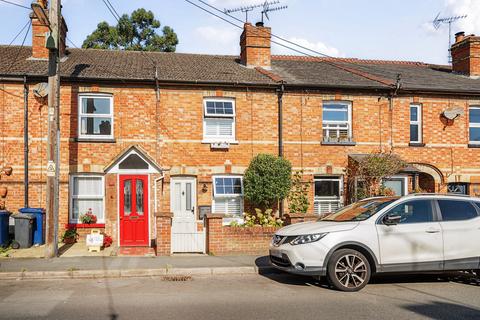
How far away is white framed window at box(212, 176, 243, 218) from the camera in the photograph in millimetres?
15578

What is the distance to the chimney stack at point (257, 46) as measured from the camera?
60.2ft

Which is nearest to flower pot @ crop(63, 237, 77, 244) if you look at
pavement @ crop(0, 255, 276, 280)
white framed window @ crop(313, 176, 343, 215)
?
pavement @ crop(0, 255, 276, 280)

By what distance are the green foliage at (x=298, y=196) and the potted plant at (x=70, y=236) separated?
6.79m

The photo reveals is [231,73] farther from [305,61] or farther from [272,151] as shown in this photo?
[305,61]

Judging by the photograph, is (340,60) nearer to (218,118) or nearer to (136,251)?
(218,118)

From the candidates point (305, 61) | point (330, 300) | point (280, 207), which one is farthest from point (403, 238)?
point (305, 61)

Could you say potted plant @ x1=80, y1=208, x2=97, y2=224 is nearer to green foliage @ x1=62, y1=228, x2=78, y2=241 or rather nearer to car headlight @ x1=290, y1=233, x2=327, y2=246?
green foliage @ x1=62, y1=228, x2=78, y2=241

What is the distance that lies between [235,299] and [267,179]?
7.36 metres

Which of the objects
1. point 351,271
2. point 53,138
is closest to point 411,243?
point 351,271

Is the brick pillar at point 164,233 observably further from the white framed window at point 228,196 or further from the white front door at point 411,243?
the white front door at point 411,243

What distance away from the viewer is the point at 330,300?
25.3ft

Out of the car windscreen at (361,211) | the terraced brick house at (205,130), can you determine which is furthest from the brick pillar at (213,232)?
the car windscreen at (361,211)

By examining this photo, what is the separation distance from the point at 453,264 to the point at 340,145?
7.97 m

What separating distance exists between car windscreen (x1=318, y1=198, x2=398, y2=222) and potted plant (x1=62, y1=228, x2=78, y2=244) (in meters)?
8.28
